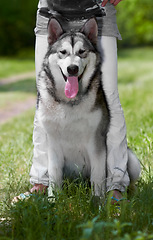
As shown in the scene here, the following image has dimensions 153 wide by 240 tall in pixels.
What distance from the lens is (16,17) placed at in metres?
25.3

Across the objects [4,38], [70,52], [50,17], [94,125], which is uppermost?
[4,38]

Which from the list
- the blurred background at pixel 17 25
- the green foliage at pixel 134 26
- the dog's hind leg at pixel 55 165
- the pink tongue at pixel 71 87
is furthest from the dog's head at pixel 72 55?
the blurred background at pixel 17 25

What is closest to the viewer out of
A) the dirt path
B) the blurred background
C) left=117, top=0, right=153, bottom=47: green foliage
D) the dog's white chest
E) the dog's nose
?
the dog's nose

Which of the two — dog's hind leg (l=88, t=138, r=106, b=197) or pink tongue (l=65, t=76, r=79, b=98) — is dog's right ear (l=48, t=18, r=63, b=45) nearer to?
pink tongue (l=65, t=76, r=79, b=98)

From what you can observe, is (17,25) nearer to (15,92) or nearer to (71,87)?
(15,92)

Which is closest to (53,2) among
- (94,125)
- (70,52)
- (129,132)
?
(70,52)

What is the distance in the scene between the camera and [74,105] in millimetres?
2576

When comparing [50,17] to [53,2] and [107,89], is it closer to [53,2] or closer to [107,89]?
[53,2]

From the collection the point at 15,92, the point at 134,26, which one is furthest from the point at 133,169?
the point at 134,26

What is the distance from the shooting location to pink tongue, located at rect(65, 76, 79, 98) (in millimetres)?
2457

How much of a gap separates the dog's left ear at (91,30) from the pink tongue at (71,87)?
32 centimetres

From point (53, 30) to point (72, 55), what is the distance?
0.24 metres

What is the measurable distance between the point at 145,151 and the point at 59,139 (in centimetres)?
122

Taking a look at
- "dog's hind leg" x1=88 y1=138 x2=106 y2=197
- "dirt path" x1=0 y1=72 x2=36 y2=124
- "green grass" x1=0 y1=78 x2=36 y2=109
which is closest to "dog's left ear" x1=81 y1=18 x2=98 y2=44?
"dog's hind leg" x1=88 y1=138 x2=106 y2=197
